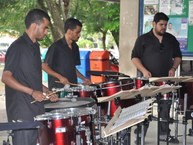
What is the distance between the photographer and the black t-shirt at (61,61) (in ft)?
19.0

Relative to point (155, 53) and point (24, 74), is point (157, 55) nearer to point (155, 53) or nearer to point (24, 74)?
point (155, 53)

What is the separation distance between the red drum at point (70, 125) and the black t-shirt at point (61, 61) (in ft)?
5.01

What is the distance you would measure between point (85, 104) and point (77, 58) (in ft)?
6.25

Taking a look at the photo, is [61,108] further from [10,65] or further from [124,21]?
[124,21]

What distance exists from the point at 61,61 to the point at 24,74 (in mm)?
1611

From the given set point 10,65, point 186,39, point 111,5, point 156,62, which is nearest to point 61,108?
point 10,65

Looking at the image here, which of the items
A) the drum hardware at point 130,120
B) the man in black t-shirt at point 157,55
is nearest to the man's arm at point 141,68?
the man in black t-shirt at point 157,55

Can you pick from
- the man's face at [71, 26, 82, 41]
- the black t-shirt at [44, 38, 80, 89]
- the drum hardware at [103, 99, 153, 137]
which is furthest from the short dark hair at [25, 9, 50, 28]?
the man's face at [71, 26, 82, 41]

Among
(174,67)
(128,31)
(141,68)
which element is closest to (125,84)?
(141,68)

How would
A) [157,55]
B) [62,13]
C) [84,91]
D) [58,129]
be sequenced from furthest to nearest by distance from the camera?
[62,13] < [157,55] < [84,91] < [58,129]

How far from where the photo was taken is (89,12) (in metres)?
19.1

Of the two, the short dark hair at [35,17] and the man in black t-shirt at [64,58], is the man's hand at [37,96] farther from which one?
the man in black t-shirt at [64,58]

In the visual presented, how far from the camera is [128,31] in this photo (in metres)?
8.94

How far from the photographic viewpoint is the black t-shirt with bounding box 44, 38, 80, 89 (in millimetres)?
5793
